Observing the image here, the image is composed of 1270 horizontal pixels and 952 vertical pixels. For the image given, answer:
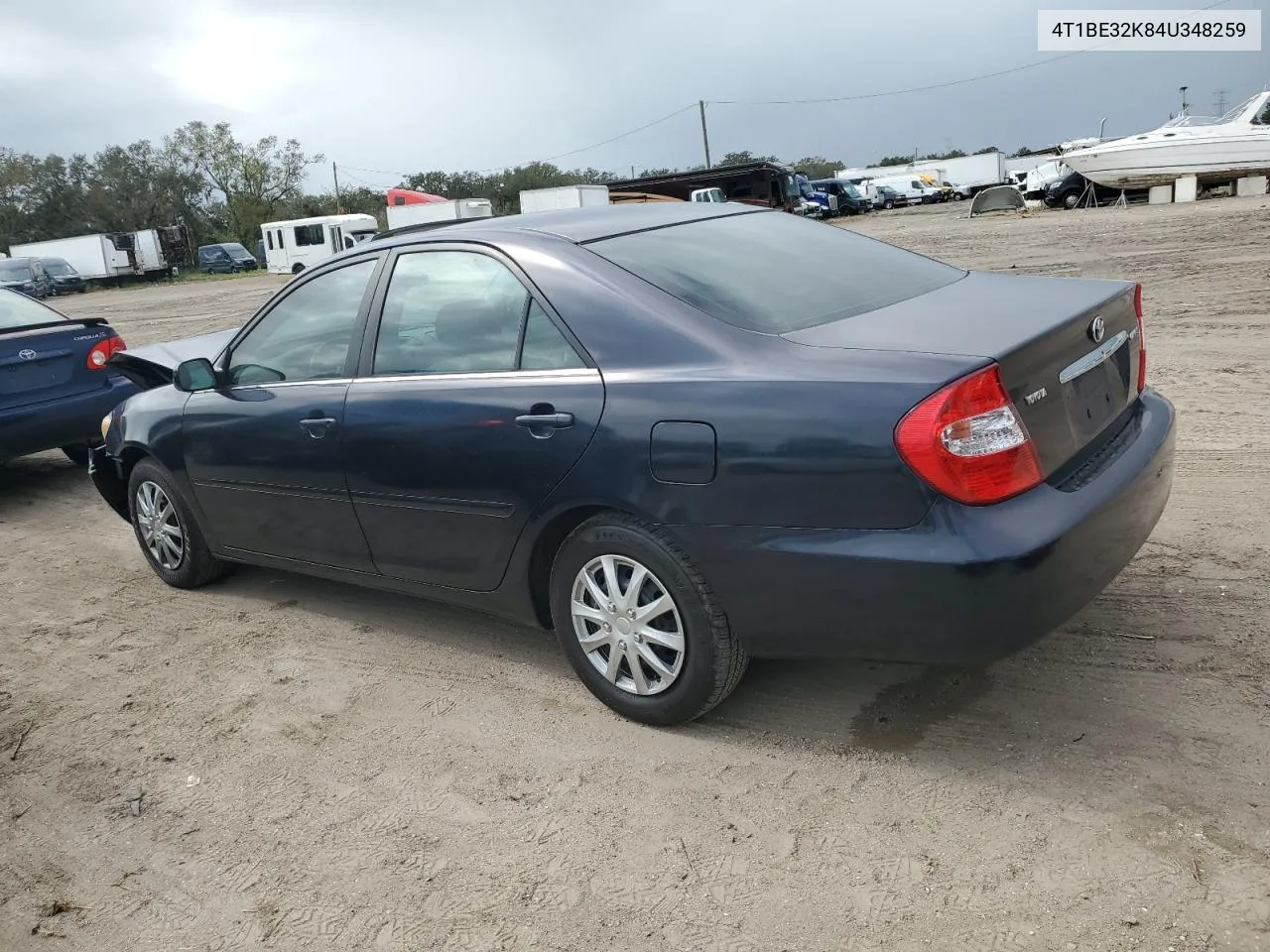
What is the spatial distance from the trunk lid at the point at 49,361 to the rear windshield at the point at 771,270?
17.4 ft

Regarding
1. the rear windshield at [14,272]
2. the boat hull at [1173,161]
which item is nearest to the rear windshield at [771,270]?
the boat hull at [1173,161]

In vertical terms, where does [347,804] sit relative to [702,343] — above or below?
below

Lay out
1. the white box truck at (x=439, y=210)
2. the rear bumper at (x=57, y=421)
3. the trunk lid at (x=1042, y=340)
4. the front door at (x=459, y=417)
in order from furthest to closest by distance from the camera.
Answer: the white box truck at (x=439, y=210) → the rear bumper at (x=57, y=421) → the front door at (x=459, y=417) → the trunk lid at (x=1042, y=340)

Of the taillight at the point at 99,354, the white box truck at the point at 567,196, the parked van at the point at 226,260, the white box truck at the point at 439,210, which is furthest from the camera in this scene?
the parked van at the point at 226,260

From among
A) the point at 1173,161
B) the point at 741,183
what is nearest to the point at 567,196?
the point at 741,183

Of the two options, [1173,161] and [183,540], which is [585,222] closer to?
[183,540]

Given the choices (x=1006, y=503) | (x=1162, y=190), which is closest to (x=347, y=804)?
(x=1006, y=503)

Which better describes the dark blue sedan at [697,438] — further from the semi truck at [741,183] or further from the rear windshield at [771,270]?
the semi truck at [741,183]

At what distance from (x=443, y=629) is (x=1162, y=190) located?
27.2m

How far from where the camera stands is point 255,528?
4.61 meters

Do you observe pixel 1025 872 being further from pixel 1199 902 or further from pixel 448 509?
pixel 448 509

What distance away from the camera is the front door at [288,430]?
4.16 metres

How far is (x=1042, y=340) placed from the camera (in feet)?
9.80

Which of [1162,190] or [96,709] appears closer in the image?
[96,709]
